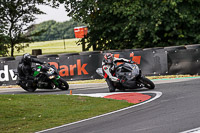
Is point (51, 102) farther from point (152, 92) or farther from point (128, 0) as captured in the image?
point (128, 0)

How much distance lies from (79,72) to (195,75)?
5557mm

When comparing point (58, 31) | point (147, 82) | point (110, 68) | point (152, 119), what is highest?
point (58, 31)

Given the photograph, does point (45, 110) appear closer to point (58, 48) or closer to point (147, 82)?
point (147, 82)

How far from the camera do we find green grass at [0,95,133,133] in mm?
9430

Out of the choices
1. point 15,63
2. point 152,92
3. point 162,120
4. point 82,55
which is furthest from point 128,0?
point 162,120

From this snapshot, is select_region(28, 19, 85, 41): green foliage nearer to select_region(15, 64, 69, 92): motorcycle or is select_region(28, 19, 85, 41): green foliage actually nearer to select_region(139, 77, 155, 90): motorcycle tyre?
select_region(15, 64, 69, 92): motorcycle

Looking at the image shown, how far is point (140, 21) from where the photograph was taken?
26344 mm

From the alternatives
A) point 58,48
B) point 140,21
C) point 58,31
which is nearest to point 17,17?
point 140,21

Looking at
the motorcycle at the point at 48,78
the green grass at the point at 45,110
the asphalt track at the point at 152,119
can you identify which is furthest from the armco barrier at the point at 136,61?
the asphalt track at the point at 152,119

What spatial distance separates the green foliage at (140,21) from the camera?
84.3 feet

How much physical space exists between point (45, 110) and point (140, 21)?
1621cm

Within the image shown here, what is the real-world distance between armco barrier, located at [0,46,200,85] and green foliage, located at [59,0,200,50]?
20.5 feet

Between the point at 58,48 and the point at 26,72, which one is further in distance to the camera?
the point at 58,48

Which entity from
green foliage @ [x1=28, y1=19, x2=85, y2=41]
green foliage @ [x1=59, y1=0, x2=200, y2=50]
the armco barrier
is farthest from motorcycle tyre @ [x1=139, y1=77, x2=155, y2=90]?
green foliage @ [x1=28, y1=19, x2=85, y2=41]
